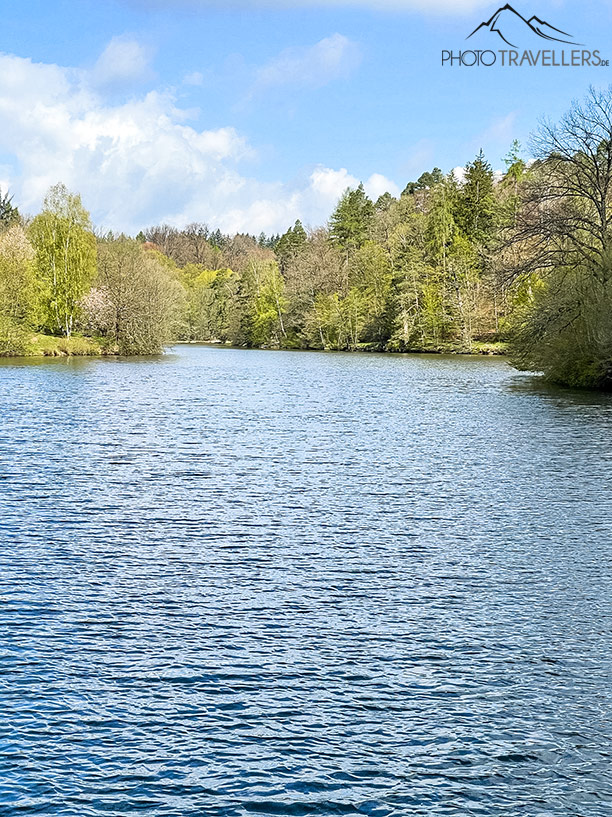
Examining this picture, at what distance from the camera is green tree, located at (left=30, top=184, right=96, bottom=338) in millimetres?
79250

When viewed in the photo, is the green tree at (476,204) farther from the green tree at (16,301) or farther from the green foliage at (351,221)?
the green tree at (16,301)

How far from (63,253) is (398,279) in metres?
37.1

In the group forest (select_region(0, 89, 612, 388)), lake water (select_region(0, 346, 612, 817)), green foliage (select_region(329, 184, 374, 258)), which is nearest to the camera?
lake water (select_region(0, 346, 612, 817))

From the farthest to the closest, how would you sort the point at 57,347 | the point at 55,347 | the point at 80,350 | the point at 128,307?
the point at 128,307, the point at 80,350, the point at 57,347, the point at 55,347

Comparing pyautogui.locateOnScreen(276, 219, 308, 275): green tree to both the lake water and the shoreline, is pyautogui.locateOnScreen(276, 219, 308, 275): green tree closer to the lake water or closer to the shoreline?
the shoreline

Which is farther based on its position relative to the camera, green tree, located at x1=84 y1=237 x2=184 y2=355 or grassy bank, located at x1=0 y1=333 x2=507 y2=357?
green tree, located at x1=84 y1=237 x2=184 y2=355

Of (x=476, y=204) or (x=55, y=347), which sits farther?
(x=476, y=204)

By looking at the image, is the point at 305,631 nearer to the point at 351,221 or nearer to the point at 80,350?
the point at 80,350

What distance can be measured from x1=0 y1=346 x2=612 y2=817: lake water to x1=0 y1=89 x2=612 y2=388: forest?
21.3 metres

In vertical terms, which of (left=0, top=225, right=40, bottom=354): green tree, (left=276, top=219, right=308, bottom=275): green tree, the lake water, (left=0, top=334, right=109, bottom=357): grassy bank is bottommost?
the lake water

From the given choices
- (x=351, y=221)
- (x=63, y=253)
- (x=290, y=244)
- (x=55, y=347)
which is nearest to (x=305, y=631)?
(x=55, y=347)

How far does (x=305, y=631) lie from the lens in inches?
444

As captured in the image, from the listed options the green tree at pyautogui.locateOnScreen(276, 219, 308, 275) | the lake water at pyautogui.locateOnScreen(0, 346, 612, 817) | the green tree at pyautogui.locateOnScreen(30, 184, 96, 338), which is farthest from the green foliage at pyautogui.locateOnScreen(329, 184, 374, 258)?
the lake water at pyautogui.locateOnScreen(0, 346, 612, 817)

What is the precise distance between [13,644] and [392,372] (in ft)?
182
